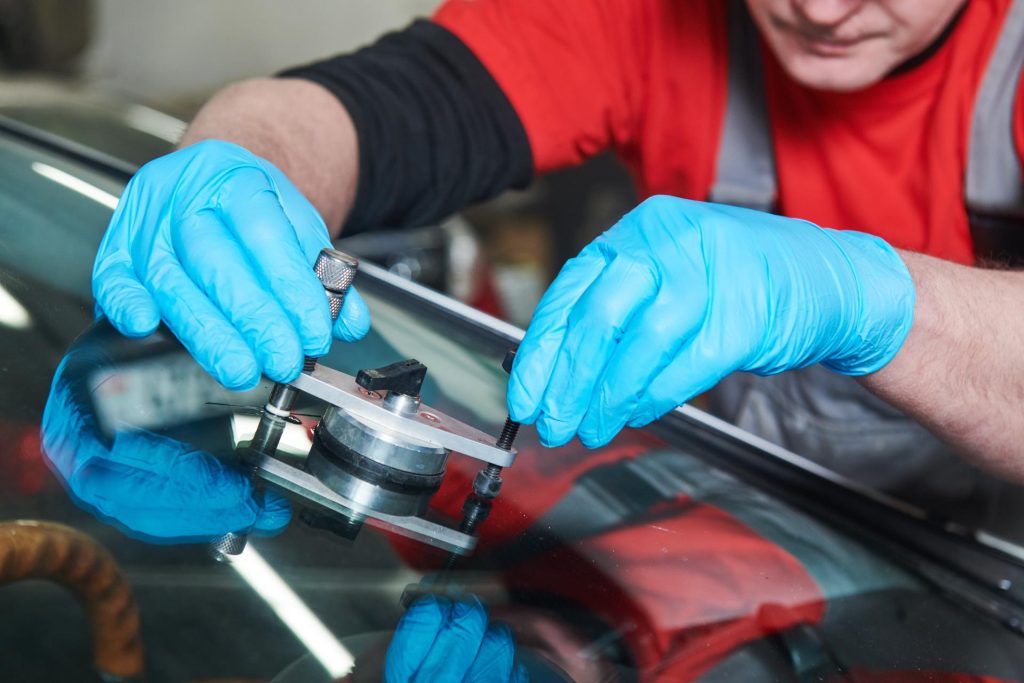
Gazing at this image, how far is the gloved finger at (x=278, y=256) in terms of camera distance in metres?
0.83

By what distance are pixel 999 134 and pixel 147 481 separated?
42.8 inches

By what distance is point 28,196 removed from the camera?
961 millimetres

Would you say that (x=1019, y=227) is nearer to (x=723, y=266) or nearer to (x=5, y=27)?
(x=723, y=266)

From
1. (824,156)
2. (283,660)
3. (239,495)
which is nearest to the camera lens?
(283,660)

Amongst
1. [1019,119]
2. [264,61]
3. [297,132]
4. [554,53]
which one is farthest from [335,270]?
[264,61]

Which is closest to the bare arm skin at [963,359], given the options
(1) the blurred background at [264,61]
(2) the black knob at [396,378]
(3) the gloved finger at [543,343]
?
(3) the gloved finger at [543,343]

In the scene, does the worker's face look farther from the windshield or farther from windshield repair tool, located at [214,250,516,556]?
windshield repair tool, located at [214,250,516,556]

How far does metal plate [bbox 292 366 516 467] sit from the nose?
25.3 inches

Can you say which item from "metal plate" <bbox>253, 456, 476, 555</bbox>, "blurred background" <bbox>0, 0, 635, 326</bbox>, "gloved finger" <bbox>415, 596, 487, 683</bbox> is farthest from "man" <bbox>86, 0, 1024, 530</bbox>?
"blurred background" <bbox>0, 0, 635, 326</bbox>

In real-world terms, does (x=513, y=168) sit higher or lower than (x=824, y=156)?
lower

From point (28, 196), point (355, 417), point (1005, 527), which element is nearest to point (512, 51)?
point (28, 196)

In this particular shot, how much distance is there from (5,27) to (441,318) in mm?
2373

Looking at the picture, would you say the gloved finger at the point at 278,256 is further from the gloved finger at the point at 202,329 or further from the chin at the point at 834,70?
the chin at the point at 834,70

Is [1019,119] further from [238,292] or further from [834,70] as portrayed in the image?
[238,292]
